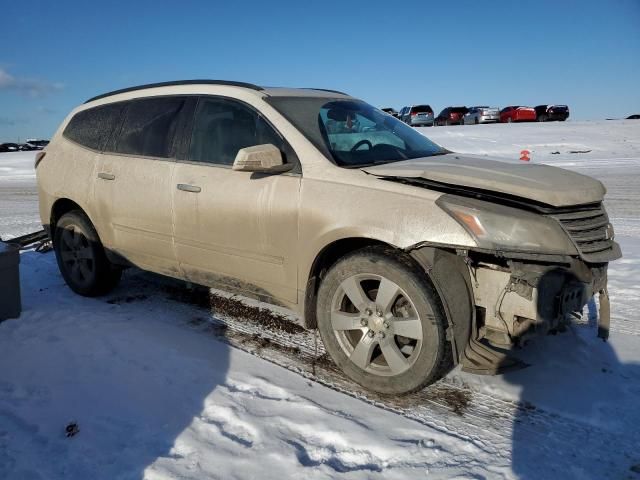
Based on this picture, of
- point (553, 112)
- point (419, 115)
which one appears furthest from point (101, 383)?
point (553, 112)

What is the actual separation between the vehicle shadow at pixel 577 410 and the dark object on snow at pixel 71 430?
228 cm

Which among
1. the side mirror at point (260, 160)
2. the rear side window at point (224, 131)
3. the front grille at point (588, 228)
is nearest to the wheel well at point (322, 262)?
the side mirror at point (260, 160)

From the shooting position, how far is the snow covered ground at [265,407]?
2.44 meters

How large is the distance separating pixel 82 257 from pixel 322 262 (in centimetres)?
278

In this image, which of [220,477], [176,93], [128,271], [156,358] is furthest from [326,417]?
[128,271]

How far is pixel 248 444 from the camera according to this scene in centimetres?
260

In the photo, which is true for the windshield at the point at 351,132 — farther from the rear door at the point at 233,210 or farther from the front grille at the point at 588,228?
the front grille at the point at 588,228

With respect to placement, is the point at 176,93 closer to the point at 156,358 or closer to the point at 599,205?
the point at 156,358

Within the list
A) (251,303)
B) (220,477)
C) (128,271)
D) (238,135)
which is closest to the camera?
(220,477)

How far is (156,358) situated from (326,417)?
142cm

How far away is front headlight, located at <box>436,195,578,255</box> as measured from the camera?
2654mm

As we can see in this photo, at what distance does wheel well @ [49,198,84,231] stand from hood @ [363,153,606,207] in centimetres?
330

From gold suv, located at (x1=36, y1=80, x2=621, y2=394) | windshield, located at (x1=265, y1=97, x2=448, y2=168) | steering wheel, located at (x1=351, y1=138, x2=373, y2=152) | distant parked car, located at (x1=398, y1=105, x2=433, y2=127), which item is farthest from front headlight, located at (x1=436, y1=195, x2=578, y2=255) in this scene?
distant parked car, located at (x1=398, y1=105, x2=433, y2=127)

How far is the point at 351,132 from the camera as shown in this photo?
3.83 m
